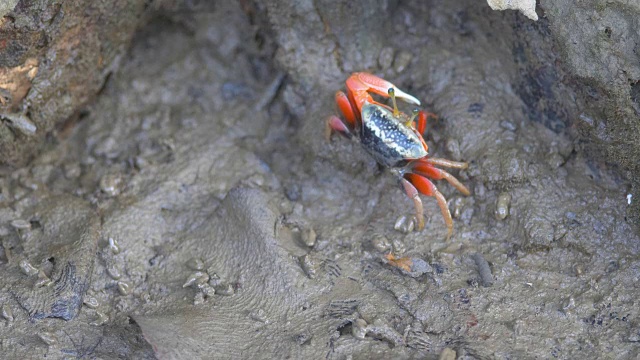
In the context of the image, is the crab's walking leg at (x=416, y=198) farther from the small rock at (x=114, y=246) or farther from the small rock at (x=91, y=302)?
the small rock at (x=91, y=302)

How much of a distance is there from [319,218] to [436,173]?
2.05 feet

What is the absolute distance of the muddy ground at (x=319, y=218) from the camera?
294 centimetres

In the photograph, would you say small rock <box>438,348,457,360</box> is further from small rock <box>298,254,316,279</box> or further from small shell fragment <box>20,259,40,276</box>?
small shell fragment <box>20,259,40,276</box>

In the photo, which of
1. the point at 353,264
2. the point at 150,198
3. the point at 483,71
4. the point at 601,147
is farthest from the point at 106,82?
the point at 601,147

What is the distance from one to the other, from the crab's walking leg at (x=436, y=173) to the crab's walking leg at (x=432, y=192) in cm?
5

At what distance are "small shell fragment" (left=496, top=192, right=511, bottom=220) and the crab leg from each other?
60 centimetres

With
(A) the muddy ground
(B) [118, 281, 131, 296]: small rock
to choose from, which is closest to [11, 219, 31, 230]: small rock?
(A) the muddy ground

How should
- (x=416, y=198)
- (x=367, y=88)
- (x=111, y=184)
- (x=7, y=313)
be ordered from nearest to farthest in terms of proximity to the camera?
(x=7, y=313) < (x=416, y=198) < (x=367, y=88) < (x=111, y=184)

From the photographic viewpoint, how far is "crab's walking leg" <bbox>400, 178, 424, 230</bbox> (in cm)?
325

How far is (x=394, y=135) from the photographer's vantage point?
3330 mm

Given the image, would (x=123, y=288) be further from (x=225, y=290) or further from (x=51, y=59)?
(x=51, y=59)

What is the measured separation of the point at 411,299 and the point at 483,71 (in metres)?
1.21

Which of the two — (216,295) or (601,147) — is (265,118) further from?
(601,147)

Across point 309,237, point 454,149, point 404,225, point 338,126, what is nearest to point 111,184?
point 309,237
